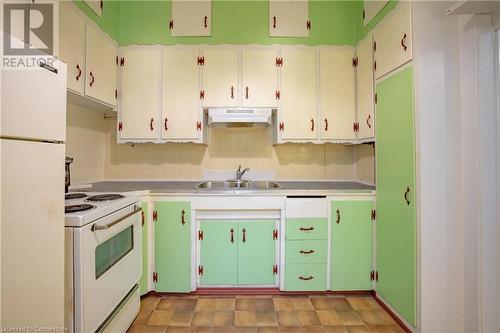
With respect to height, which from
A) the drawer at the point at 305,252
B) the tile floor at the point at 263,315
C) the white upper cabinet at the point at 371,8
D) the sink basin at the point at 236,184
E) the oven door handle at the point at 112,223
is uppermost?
the white upper cabinet at the point at 371,8

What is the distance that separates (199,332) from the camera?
1.73 m

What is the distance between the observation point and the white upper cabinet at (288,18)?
245 centimetres

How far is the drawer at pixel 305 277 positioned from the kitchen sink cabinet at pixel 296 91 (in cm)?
115

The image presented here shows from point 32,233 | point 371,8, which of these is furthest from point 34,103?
point 371,8

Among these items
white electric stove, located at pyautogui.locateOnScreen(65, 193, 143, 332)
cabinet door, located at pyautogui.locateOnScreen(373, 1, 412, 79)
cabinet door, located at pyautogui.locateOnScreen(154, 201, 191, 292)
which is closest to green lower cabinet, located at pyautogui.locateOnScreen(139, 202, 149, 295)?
cabinet door, located at pyautogui.locateOnScreen(154, 201, 191, 292)

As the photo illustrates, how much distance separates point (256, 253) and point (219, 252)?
313 millimetres

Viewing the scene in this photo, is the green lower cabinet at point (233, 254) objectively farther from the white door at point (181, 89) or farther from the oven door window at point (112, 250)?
the white door at point (181, 89)

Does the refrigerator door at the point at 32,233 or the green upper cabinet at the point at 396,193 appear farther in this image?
the green upper cabinet at the point at 396,193

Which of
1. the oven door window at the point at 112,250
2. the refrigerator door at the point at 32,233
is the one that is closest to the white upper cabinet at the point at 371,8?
the refrigerator door at the point at 32,233

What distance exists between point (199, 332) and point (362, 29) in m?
2.81

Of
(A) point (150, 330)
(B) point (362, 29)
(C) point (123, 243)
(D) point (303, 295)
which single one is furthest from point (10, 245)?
(B) point (362, 29)

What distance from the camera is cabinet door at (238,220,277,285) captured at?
7.10 ft

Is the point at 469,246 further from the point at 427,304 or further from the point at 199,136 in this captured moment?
the point at 199,136

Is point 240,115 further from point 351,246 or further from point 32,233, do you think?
point 32,233
